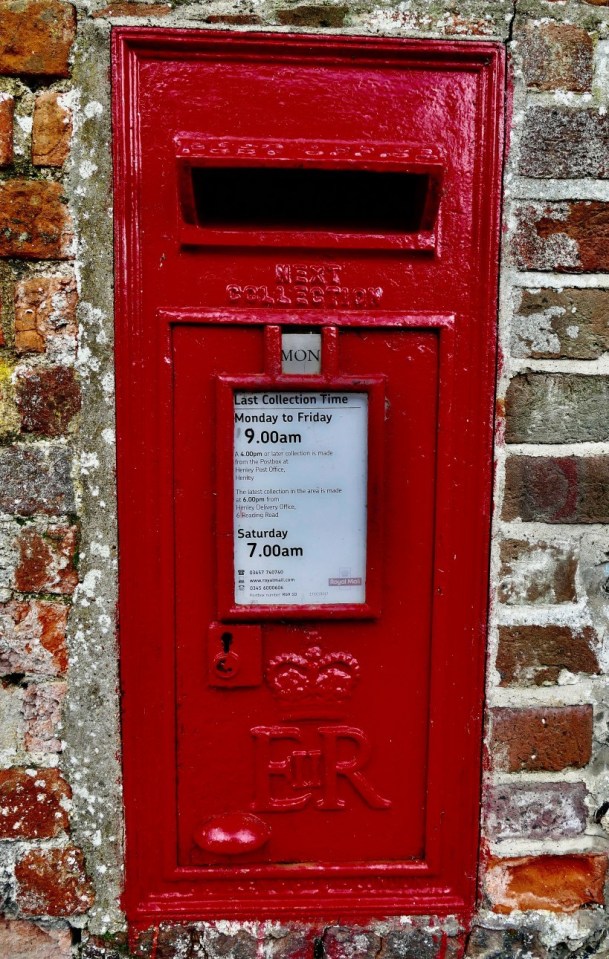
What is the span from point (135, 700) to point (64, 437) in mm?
481

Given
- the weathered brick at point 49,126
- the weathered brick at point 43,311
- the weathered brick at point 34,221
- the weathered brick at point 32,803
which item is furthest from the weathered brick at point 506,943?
the weathered brick at point 49,126

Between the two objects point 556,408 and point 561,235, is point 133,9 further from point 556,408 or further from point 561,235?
point 556,408

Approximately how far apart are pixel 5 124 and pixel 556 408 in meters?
1.05

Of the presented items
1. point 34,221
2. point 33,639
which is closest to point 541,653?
point 33,639

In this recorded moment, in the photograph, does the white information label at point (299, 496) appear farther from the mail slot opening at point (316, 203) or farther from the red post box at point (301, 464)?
the mail slot opening at point (316, 203)

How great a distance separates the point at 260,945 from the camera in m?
1.30

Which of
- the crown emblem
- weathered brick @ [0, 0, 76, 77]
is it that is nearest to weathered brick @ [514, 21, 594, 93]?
weathered brick @ [0, 0, 76, 77]

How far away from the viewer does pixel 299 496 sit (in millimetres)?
1182

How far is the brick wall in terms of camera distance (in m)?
1.16

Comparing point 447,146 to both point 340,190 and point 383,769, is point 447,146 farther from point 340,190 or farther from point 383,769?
point 383,769

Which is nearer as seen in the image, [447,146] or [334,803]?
[447,146]

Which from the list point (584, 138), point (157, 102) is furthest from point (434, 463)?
point (157, 102)

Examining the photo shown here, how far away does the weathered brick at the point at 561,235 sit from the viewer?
1.19 metres

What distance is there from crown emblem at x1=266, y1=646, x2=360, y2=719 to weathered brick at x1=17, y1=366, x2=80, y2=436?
0.56 metres
